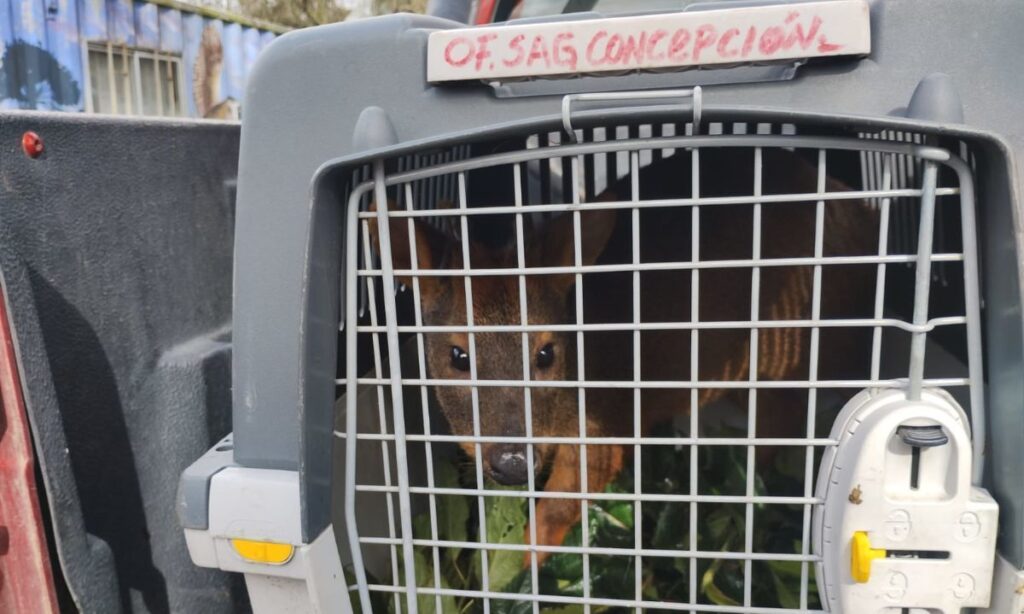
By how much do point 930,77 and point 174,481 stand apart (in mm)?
1315

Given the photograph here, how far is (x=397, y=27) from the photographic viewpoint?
3.45ft

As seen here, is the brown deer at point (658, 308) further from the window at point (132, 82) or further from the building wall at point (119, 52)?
the window at point (132, 82)

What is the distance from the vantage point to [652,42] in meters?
0.96

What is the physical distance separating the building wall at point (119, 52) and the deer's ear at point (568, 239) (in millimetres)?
5115

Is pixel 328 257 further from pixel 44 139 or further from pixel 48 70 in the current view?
pixel 48 70

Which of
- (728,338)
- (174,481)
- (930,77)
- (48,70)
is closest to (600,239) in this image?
(728,338)

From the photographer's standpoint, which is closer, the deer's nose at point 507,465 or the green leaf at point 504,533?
the green leaf at point 504,533

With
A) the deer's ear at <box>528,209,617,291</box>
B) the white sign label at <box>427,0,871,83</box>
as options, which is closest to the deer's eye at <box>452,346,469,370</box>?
the deer's ear at <box>528,209,617,291</box>

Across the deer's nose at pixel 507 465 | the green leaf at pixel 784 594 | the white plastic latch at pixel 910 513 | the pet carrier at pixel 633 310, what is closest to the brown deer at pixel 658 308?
the deer's nose at pixel 507 465

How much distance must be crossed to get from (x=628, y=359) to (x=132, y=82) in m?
5.94

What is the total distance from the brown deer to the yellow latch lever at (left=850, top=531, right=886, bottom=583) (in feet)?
2.43

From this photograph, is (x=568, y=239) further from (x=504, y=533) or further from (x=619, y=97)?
(x=619, y=97)

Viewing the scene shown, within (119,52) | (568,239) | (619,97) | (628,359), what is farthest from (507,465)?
(119,52)

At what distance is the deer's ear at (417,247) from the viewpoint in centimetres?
132
